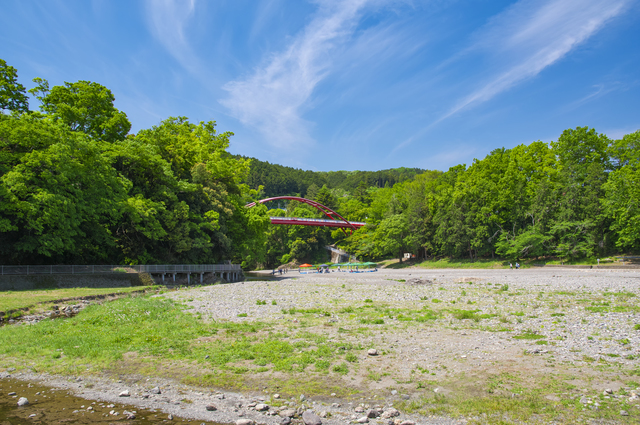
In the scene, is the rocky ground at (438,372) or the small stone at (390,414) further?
the rocky ground at (438,372)

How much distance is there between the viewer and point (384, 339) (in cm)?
1161

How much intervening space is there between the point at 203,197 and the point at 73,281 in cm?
1715

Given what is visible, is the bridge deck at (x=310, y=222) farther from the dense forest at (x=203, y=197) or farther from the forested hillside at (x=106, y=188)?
the forested hillside at (x=106, y=188)

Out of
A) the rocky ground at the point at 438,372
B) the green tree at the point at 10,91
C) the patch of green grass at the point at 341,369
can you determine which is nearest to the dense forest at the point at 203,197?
the green tree at the point at 10,91

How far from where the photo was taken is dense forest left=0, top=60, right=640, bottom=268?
24.8m

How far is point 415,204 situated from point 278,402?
7074 cm

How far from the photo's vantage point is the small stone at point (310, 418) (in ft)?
20.3

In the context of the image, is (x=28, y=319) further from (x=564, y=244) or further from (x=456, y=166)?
(x=456, y=166)

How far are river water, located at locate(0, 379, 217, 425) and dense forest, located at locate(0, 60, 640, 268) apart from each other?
63.6 ft

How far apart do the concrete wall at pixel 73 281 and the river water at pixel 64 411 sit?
20.2 metres

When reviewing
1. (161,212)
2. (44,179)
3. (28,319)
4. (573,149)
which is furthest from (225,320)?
(573,149)

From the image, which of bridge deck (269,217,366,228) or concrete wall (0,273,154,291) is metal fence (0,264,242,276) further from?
bridge deck (269,217,366,228)

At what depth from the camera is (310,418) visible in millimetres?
6316

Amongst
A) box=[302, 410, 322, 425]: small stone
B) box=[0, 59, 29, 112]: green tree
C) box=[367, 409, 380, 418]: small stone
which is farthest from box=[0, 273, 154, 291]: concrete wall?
box=[367, 409, 380, 418]: small stone
